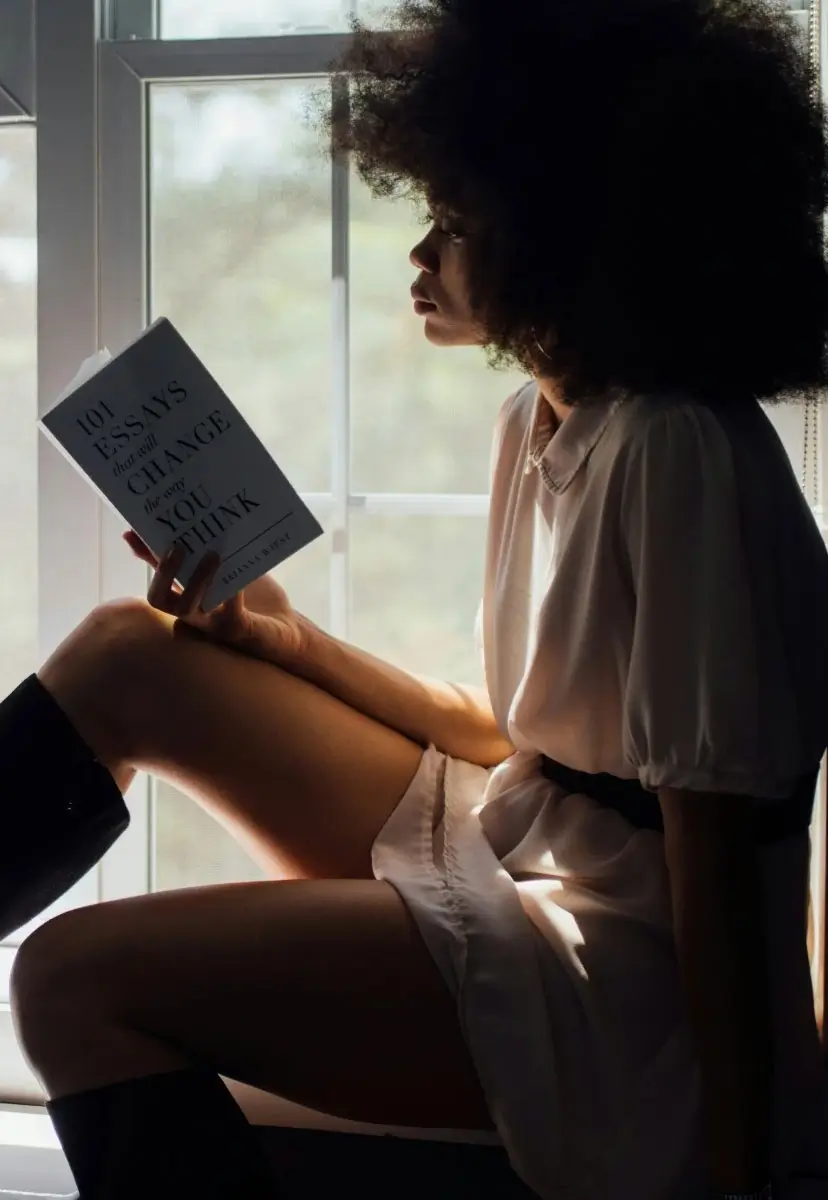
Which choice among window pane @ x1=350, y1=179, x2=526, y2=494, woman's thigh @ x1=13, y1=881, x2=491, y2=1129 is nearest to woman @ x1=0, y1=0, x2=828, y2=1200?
woman's thigh @ x1=13, y1=881, x2=491, y2=1129

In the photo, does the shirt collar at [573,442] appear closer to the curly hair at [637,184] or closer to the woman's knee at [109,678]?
the curly hair at [637,184]

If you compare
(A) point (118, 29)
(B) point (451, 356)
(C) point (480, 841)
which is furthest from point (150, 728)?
(A) point (118, 29)

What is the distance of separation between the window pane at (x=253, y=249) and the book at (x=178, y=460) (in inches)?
13.4

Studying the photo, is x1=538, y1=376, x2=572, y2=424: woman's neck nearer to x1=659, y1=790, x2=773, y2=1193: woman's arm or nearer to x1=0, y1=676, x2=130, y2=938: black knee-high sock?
x1=659, y1=790, x2=773, y2=1193: woman's arm

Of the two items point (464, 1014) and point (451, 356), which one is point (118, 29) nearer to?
point (451, 356)

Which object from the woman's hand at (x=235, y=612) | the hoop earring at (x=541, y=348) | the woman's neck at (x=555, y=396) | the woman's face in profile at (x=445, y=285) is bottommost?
the woman's hand at (x=235, y=612)

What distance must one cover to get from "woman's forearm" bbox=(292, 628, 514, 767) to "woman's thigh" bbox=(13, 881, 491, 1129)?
1.00 ft

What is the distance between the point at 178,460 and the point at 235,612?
0.44 ft

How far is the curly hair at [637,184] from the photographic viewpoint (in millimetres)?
792

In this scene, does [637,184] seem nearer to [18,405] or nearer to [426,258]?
[426,258]

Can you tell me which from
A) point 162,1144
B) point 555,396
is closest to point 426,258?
point 555,396

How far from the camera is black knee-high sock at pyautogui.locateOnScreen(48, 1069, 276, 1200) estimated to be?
69 centimetres

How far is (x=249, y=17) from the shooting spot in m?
1.20

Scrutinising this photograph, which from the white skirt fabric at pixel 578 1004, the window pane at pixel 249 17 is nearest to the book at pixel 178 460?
the white skirt fabric at pixel 578 1004
